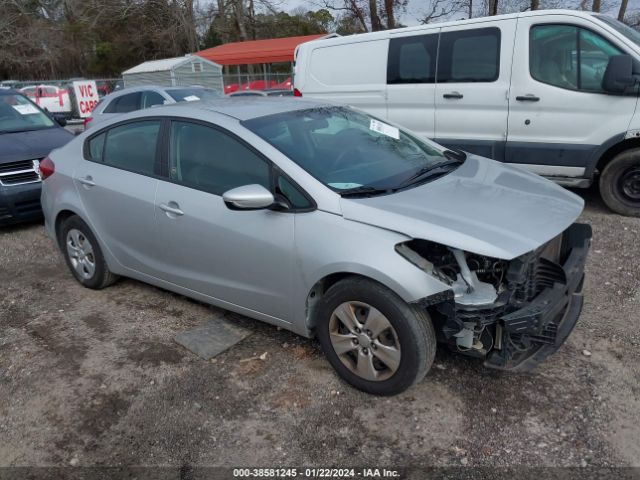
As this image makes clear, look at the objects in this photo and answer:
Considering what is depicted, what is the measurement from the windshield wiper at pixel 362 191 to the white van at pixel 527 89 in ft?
11.5

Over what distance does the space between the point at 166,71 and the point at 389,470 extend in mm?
18835

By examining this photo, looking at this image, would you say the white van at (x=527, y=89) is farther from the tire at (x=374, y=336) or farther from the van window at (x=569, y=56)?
the tire at (x=374, y=336)

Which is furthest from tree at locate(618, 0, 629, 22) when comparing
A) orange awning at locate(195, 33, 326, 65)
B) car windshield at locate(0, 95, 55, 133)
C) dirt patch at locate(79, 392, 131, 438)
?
dirt patch at locate(79, 392, 131, 438)

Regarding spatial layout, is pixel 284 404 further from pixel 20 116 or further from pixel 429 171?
pixel 20 116

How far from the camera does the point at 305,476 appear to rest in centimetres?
248

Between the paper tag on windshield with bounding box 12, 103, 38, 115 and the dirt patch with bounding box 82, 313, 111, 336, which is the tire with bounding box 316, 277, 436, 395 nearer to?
the dirt patch with bounding box 82, 313, 111, 336

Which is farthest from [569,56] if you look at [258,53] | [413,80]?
[258,53]

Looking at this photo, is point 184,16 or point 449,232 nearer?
point 449,232

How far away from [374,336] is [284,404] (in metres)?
0.64

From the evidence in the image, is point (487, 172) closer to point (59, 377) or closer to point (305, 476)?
point (305, 476)

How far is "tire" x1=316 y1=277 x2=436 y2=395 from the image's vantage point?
2.69 metres

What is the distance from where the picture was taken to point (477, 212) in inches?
111

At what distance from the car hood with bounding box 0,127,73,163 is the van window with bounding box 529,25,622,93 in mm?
5707

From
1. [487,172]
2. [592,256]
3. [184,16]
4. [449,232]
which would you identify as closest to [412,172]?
[487,172]
